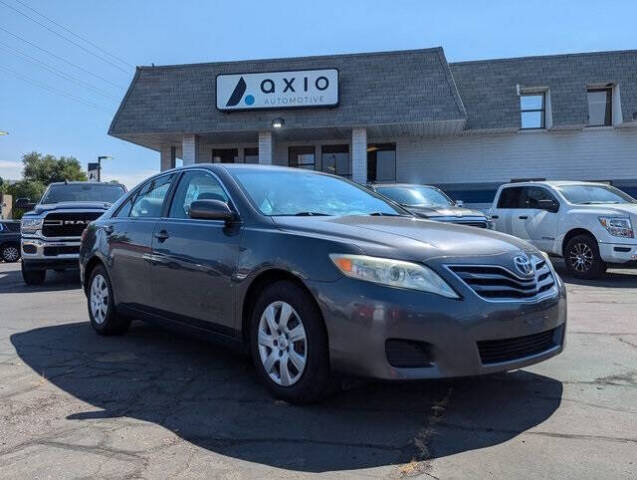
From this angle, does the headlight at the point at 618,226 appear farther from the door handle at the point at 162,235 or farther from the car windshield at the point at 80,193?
the car windshield at the point at 80,193

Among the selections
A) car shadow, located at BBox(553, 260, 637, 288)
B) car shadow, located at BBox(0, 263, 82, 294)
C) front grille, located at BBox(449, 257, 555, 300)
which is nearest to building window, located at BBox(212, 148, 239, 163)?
car shadow, located at BBox(0, 263, 82, 294)

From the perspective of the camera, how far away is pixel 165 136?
20.1 metres

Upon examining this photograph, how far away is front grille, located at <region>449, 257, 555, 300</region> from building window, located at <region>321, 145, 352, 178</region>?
1791 centimetres

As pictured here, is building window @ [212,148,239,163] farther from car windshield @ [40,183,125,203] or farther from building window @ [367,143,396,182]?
car windshield @ [40,183,125,203]

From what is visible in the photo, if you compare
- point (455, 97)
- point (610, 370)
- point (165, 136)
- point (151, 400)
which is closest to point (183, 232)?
point (151, 400)

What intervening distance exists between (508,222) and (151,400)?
32.7 feet

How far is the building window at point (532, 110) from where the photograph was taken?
792 inches

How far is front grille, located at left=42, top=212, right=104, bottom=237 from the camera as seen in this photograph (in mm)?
10445

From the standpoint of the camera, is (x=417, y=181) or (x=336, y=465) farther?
(x=417, y=181)

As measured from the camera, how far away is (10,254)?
19.6 metres

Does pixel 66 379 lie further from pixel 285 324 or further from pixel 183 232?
pixel 285 324

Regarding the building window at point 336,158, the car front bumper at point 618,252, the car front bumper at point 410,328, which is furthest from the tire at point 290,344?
the building window at point 336,158

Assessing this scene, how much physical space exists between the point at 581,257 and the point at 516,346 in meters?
7.83

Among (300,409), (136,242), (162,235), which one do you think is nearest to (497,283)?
(300,409)
